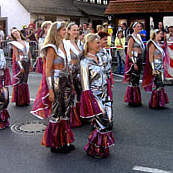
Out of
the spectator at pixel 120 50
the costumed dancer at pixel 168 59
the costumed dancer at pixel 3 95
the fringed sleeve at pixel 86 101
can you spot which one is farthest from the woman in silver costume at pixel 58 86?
the spectator at pixel 120 50

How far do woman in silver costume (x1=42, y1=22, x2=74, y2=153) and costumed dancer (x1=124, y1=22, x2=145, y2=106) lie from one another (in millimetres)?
3270

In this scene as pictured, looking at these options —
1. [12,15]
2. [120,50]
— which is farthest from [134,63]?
[12,15]

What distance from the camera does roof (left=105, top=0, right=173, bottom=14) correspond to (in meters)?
19.0

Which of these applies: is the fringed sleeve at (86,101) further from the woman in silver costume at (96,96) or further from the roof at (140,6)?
the roof at (140,6)

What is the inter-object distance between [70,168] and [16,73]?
422 centimetres

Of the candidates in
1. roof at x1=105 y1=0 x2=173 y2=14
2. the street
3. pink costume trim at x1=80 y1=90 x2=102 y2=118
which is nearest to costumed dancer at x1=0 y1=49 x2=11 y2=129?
Result: the street

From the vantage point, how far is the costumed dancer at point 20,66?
8055mm

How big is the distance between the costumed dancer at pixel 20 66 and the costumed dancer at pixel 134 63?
2449 millimetres

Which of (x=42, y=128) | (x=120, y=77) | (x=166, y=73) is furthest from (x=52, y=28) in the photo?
(x=120, y=77)

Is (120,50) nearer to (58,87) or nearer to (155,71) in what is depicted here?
(155,71)

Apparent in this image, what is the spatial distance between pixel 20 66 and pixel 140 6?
13074 millimetres

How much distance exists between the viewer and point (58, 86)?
195 inches

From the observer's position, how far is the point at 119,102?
867 centimetres

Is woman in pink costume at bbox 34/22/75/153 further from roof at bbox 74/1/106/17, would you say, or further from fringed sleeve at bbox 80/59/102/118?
roof at bbox 74/1/106/17
